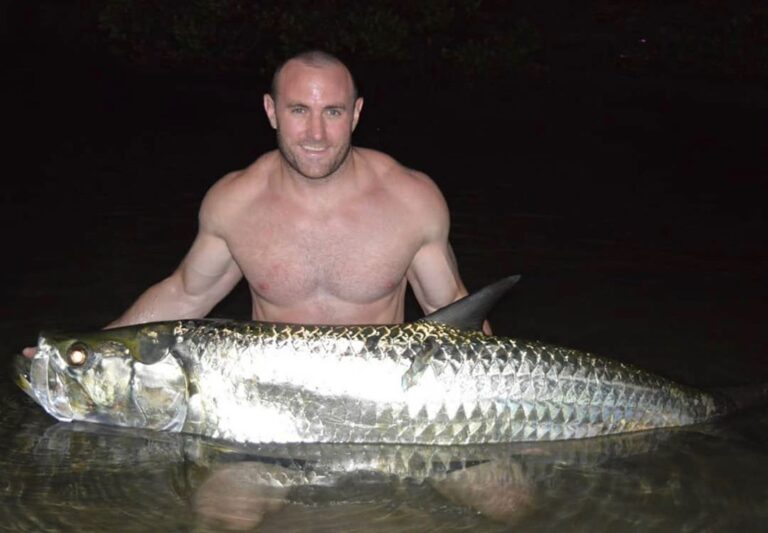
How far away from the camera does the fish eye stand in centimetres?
476

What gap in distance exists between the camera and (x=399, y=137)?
17.2 m

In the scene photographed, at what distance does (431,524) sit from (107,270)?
467 cm

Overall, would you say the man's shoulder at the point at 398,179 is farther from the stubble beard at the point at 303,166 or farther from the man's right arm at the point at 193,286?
the man's right arm at the point at 193,286

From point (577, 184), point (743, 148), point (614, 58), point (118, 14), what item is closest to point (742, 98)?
point (614, 58)

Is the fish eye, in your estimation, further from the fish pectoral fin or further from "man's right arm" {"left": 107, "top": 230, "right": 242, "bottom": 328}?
the fish pectoral fin

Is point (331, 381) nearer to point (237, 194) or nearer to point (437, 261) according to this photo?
point (437, 261)

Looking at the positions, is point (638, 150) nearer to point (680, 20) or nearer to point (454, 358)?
point (680, 20)

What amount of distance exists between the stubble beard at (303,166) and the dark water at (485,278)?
135cm

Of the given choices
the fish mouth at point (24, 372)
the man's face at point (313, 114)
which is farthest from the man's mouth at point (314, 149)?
the fish mouth at point (24, 372)

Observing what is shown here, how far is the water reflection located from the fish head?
0.26 meters

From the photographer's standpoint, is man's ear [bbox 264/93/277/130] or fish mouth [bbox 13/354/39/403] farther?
man's ear [bbox 264/93/277/130]

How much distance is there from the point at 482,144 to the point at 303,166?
36.7 feet

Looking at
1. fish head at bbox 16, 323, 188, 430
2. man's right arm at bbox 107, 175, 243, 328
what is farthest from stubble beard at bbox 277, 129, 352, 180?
fish head at bbox 16, 323, 188, 430

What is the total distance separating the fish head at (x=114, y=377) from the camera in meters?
4.73
